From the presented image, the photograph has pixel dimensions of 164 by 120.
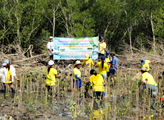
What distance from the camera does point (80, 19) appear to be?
83.0 feet

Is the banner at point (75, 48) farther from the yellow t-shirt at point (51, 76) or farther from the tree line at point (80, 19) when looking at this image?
the yellow t-shirt at point (51, 76)

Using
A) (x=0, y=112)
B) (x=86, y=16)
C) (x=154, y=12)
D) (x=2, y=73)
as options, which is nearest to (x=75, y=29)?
(x=86, y=16)

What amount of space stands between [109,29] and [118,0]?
3271mm

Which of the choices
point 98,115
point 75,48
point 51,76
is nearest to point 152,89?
point 98,115

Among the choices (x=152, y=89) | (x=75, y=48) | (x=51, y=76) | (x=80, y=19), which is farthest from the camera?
(x=80, y=19)

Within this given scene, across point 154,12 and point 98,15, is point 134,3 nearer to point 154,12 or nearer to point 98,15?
point 154,12

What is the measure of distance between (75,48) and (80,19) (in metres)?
7.06

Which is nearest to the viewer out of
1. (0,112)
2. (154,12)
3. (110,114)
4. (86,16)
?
(110,114)

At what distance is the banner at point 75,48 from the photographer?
18.4 meters

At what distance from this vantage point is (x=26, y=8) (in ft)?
84.4

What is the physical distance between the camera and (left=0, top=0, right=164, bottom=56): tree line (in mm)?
23812

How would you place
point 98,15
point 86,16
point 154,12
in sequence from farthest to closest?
point 98,15, point 86,16, point 154,12

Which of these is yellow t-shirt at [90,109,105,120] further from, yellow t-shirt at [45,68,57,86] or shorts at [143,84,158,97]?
yellow t-shirt at [45,68,57,86]

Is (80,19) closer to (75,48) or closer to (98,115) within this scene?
(75,48)
